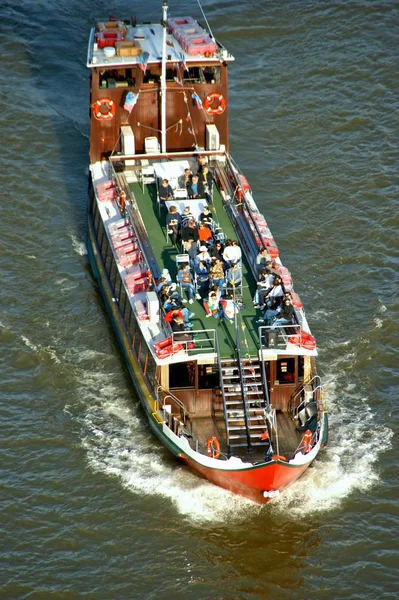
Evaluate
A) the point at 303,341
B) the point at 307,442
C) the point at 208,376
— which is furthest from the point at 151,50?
the point at 307,442

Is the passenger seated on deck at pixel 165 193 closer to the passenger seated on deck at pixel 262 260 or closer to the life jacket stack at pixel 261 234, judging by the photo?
the life jacket stack at pixel 261 234

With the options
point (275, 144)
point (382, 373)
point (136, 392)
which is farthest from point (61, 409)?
point (275, 144)

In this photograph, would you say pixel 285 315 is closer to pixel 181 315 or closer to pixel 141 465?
pixel 181 315

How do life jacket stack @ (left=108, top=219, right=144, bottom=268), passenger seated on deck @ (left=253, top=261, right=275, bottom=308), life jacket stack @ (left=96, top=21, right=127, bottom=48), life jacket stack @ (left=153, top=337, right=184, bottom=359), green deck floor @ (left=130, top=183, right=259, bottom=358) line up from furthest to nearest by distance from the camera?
life jacket stack @ (left=96, top=21, right=127, bottom=48)
life jacket stack @ (left=108, top=219, right=144, bottom=268)
passenger seated on deck @ (left=253, top=261, right=275, bottom=308)
green deck floor @ (left=130, top=183, right=259, bottom=358)
life jacket stack @ (left=153, top=337, right=184, bottom=359)

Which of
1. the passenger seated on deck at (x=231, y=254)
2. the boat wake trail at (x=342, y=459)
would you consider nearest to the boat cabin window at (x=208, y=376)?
the boat wake trail at (x=342, y=459)

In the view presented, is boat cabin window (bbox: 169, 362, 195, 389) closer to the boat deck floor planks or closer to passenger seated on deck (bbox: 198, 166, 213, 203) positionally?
the boat deck floor planks

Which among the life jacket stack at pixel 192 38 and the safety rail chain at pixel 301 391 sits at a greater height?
the life jacket stack at pixel 192 38

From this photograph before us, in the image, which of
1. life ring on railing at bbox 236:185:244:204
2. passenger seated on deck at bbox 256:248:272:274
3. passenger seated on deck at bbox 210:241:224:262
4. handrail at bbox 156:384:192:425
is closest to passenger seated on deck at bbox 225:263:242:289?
passenger seated on deck at bbox 256:248:272:274
